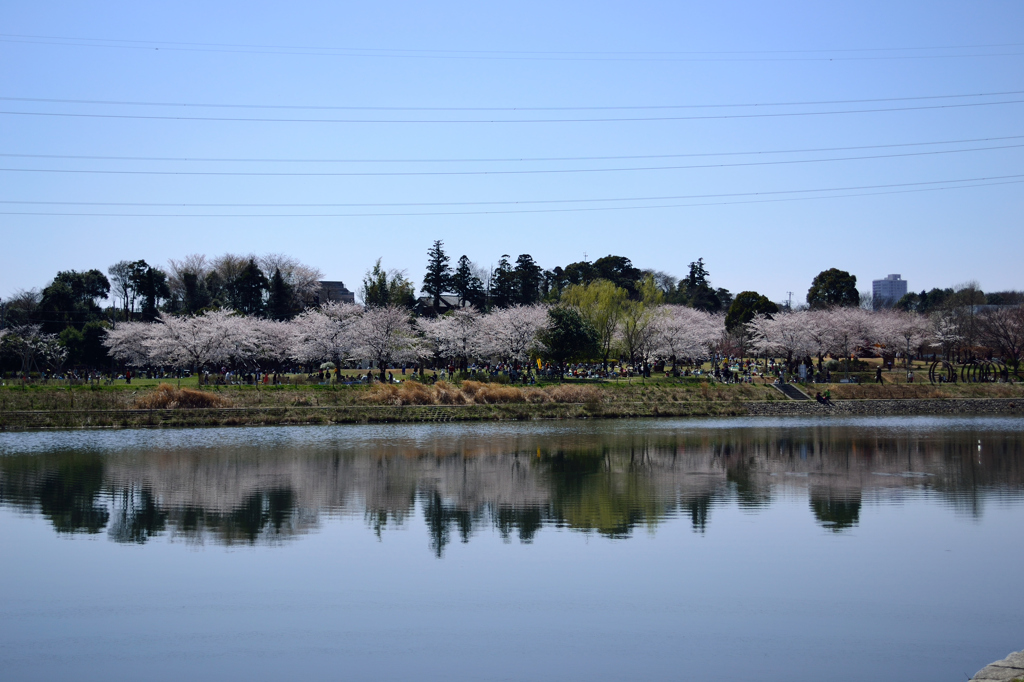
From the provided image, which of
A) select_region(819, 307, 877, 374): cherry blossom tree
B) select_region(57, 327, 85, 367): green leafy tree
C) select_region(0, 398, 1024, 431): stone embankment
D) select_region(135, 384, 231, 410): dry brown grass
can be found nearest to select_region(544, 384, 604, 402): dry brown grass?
select_region(0, 398, 1024, 431): stone embankment

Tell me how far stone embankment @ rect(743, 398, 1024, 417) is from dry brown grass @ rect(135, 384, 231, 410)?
2721cm

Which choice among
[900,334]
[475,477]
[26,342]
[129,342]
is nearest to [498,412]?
[475,477]

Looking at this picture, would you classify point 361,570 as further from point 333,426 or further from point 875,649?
point 333,426

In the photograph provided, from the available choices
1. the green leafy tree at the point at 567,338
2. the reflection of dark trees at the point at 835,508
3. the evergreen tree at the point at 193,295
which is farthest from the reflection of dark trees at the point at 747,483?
the evergreen tree at the point at 193,295

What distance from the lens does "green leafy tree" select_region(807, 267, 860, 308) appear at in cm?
8306

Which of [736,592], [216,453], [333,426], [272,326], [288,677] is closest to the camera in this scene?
[288,677]

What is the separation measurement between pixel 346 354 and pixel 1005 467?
142 ft

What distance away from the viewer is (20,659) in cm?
845

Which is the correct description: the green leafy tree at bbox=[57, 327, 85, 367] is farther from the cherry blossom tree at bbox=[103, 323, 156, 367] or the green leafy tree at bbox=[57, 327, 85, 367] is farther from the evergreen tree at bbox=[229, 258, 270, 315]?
the evergreen tree at bbox=[229, 258, 270, 315]

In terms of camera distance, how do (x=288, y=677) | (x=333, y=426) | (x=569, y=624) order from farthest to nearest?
(x=333, y=426), (x=569, y=624), (x=288, y=677)

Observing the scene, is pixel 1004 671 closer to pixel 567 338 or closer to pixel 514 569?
pixel 514 569

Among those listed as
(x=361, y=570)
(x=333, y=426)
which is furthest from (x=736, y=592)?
(x=333, y=426)

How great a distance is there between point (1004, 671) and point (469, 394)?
33.3m

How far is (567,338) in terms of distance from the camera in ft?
171
